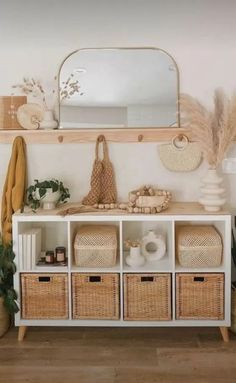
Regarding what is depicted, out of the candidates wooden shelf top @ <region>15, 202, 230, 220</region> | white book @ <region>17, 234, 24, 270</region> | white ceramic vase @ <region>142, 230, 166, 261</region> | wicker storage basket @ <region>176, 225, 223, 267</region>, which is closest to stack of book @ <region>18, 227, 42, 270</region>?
white book @ <region>17, 234, 24, 270</region>

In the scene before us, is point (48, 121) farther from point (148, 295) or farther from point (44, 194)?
point (148, 295)

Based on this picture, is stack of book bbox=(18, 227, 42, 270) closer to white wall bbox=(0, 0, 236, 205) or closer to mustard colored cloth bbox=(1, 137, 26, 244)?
mustard colored cloth bbox=(1, 137, 26, 244)

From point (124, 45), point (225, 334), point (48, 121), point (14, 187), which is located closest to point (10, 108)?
point (48, 121)

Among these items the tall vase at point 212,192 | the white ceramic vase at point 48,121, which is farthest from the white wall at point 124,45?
the tall vase at point 212,192

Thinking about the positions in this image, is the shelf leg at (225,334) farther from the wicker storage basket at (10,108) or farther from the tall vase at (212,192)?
the wicker storage basket at (10,108)

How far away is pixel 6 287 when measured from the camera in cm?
292

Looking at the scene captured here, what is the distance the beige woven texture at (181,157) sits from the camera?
3.11 meters

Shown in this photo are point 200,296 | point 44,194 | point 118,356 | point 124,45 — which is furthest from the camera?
point 124,45

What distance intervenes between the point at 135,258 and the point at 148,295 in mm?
235

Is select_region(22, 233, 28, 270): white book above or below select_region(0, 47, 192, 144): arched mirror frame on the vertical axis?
below

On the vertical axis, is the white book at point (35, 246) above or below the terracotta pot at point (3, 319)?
above

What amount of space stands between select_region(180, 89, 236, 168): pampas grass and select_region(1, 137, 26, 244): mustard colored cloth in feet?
3.67

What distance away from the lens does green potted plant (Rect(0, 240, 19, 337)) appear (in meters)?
2.83

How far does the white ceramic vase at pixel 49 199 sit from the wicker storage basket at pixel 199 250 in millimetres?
816
